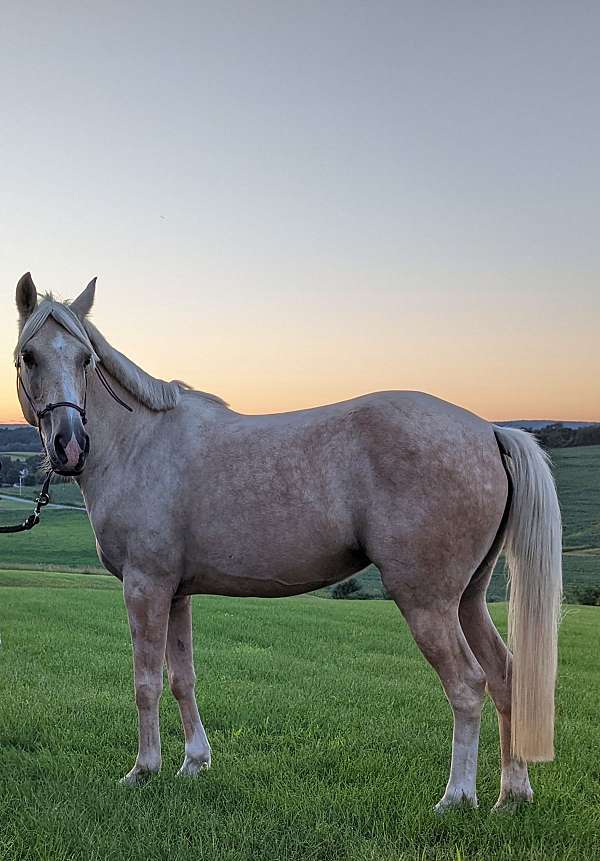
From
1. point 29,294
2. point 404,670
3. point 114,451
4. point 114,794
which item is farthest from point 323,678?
point 29,294

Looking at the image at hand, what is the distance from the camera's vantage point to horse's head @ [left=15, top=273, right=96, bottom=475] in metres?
3.42

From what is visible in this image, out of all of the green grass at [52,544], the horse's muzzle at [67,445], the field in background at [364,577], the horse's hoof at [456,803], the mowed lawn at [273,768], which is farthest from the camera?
the green grass at [52,544]

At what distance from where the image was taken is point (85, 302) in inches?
154

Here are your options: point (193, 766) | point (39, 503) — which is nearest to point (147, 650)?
point (193, 766)

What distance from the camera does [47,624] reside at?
9453mm

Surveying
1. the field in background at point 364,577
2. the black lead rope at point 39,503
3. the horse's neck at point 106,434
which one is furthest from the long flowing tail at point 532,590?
the field in background at point 364,577

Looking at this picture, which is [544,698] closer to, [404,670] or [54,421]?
[54,421]

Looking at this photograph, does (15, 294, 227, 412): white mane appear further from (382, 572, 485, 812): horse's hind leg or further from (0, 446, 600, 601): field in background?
(0, 446, 600, 601): field in background

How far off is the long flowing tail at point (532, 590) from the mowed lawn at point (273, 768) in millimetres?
492

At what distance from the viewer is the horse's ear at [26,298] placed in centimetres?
370

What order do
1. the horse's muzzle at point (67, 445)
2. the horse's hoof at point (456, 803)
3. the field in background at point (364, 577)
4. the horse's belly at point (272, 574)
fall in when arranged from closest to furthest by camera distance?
the horse's hoof at point (456, 803)
the horse's muzzle at point (67, 445)
the horse's belly at point (272, 574)
the field in background at point (364, 577)

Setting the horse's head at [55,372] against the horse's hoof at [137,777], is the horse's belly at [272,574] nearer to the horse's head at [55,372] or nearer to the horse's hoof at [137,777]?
the horse's head at [55,372]

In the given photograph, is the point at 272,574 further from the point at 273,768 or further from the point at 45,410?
the point at 45,410

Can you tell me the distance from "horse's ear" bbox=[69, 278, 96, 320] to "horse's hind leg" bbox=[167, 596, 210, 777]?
1.94 m
